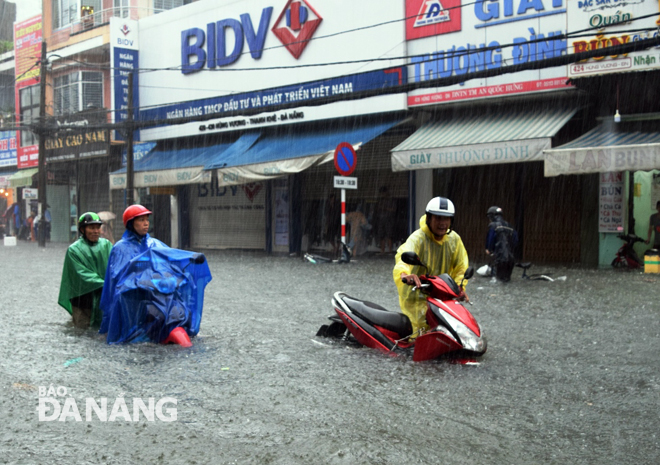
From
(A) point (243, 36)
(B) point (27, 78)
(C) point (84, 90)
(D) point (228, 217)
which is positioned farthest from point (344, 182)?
(B) point (27, 78)

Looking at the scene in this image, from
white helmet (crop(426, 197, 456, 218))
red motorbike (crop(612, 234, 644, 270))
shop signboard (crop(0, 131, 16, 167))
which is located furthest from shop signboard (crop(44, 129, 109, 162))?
white helmet (crop(426, 197, 456, 218))

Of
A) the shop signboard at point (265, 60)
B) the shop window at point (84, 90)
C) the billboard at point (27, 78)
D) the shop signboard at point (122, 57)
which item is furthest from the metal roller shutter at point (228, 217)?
the billboard at point (27, 78)

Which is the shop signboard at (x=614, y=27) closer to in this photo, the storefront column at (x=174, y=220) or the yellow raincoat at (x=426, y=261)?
the yellow raincoat at (x=426, y=261)

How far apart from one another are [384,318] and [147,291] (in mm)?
2169

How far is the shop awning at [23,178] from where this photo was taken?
3200 centimetres

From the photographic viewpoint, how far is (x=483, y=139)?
14.5 meters

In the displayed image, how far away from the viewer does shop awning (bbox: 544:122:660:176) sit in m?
12.0

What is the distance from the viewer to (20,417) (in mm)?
4254

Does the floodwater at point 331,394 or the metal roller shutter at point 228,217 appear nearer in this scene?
the floodwater at point 331,394

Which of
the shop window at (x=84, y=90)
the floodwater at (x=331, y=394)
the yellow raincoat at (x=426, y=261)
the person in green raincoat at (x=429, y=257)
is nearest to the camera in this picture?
the floodwater at (x=331, y=394)

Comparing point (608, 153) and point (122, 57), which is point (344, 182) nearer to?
point (608, 153)

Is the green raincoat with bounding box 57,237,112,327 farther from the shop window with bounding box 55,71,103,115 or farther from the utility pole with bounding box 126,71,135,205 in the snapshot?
the shop window with bounding box 55,71,103,115

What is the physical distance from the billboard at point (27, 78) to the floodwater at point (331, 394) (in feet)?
82.8

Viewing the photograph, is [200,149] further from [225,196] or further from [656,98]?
[656,98]
